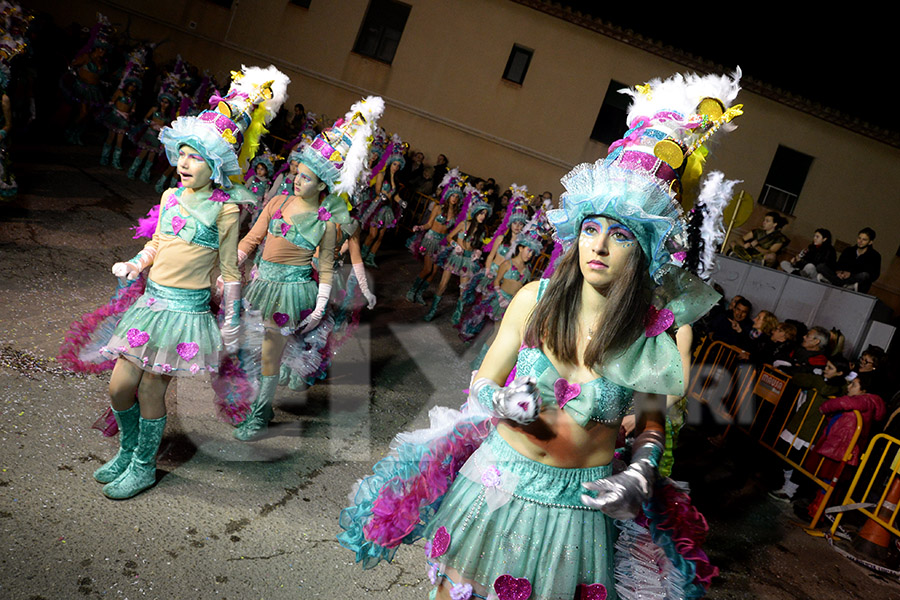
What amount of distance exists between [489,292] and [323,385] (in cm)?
370

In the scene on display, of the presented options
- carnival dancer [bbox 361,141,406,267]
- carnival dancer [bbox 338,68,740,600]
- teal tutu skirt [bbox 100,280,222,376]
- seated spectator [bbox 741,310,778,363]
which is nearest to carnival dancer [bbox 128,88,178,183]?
carnival dancer [bbox 361,141,406,267]

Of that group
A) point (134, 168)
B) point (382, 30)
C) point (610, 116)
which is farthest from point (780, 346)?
point (382, 30)

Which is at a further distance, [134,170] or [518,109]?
[518,109]

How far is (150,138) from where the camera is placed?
12.8 metres

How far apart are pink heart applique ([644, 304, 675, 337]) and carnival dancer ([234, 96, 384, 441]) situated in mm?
3481

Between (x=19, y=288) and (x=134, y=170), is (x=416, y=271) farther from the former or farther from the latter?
(x=19, y=288)

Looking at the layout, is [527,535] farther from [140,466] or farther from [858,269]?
[858,269]

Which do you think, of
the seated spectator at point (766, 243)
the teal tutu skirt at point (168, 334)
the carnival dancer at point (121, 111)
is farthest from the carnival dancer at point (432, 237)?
the teal tutu skirt at point (168, 334)

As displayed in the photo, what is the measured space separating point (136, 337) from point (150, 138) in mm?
10298

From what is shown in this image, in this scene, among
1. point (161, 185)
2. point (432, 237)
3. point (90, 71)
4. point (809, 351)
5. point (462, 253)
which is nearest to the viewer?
point (809, 351)

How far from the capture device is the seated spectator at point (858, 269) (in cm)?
1202

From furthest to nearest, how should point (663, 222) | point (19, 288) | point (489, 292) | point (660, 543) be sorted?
point (489, 292) → point (19, 288) → point (660, 543) → point (663, 222)

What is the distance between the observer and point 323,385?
6891mm

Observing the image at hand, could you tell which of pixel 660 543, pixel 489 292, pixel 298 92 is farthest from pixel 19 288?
pixel 298 92
